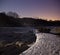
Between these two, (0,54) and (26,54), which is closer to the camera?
(26,54)

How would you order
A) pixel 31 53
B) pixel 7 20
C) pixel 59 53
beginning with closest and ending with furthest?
pixel 59 53 → pixel 31 53 → pixel 7 20

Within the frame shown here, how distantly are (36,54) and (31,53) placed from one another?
206 millimetres

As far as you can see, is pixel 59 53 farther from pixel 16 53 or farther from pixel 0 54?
pixel 0 54

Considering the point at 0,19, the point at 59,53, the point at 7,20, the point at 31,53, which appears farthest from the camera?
the point at 7,20

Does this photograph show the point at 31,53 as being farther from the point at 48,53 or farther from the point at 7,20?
the point at 7,20

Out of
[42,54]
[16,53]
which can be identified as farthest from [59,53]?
[16,53]

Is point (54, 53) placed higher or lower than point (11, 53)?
higher

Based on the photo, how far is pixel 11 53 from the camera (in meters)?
5.00

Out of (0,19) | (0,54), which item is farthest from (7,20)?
(0,54)

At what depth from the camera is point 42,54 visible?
4023 mm

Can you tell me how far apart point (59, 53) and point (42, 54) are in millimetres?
527

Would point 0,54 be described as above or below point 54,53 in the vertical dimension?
below

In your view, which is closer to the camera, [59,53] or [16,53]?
[59,53]

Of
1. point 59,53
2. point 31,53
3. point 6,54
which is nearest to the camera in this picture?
point 59,53
